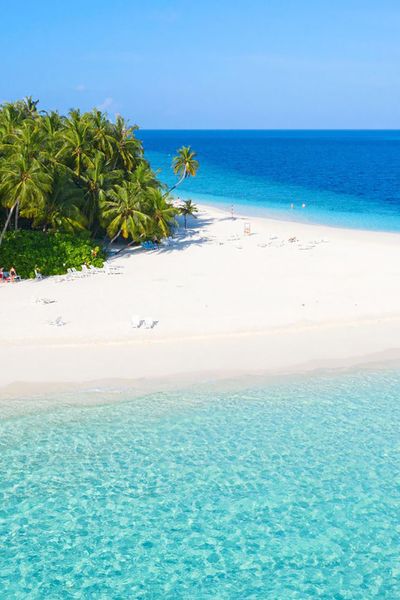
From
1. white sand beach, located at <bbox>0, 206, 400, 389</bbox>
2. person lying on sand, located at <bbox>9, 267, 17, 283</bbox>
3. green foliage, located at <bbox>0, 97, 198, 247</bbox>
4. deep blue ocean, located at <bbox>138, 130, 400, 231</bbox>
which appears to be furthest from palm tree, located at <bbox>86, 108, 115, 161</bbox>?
deep blue ocean, located at <bbox>138, 130, 400, 231</bbox>

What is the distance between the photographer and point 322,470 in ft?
55.5

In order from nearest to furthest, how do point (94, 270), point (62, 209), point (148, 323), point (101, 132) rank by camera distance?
1. point (148, 323)
2. point (94, 270)
3. point (62, 209)
4. point (101, 132)

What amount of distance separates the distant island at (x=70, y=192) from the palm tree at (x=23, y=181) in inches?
2.2

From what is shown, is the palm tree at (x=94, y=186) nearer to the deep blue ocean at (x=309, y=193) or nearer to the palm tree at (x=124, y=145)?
the palm tree at (x=124, y=145)

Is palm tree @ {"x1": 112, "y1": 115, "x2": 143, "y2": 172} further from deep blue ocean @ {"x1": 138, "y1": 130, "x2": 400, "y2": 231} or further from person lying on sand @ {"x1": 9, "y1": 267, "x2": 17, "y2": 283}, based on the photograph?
deep blue ocean @ {"x1": 138, "y1": 130, "x2": 400, "y2": 231}

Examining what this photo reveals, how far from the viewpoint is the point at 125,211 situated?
39.1 metres

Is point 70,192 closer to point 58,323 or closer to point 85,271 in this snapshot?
point 85,271

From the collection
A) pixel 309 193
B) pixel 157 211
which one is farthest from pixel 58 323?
pixel 309 193

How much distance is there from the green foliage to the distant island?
0.19ft

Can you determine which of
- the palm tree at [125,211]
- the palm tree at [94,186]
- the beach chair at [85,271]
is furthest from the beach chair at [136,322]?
the palm tree at [94,186]

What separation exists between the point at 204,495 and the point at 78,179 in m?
29.2

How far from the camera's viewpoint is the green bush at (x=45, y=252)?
34219 millimetres

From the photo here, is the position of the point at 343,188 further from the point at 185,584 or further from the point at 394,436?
the point at 185,584

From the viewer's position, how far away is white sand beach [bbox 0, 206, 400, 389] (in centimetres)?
2358
